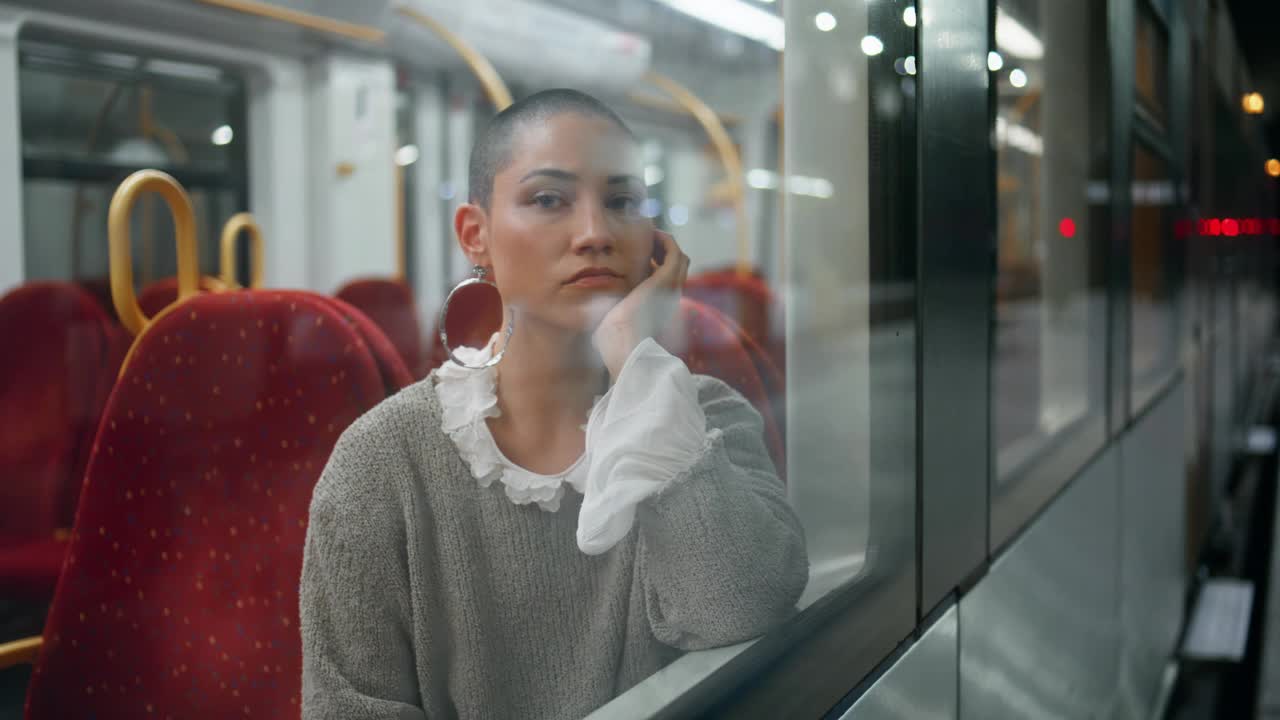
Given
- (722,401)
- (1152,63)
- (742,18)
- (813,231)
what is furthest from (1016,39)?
(1152,63)

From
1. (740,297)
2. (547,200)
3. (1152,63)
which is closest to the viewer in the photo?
(547,200)

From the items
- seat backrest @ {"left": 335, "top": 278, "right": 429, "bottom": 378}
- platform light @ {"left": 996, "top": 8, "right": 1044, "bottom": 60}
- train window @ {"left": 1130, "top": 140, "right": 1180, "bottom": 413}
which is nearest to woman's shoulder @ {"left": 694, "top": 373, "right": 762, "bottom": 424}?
seat backrest @ {"left": 335, "top": 278, "right": 429, "bottom": 378}

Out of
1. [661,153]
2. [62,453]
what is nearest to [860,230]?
[661,153]

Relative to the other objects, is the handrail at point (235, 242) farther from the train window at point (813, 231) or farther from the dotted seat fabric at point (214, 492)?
the train window at point (813, 231)

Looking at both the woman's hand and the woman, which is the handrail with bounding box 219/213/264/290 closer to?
the woman

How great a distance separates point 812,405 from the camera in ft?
3.58

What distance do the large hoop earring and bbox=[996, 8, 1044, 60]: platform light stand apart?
1.08 metres

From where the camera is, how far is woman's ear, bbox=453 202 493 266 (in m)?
0.67

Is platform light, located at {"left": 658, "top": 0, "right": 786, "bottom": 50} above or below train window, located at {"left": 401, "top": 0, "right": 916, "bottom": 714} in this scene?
above

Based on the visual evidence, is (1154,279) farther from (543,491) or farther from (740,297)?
(543,491)

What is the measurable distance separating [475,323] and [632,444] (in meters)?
0.13

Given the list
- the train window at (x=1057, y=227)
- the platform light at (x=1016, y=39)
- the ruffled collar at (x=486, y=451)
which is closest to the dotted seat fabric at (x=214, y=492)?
the ruffled collar at (x=486, y=451)

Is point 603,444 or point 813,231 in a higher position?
point 813,231

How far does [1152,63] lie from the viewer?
3.39 metres
